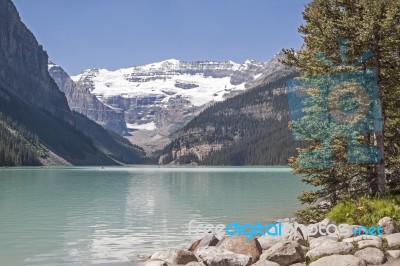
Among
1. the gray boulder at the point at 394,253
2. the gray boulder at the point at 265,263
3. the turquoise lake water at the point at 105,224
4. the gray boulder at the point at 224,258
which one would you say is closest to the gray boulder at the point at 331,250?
the gray boulder at the point at 394,253

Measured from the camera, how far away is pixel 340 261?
55.1 feet

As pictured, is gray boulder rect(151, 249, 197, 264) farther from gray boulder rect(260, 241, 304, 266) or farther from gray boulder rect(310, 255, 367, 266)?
gray boulder rect(310, 255, 367, 266)

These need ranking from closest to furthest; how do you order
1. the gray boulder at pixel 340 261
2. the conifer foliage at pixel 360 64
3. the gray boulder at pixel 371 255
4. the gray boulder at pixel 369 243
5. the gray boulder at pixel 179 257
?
the gray boulder at pixel 340 261
the gray boulder at pixel 371 255
the gray boulder at pixel 369 243
the gray boulder at pixel 179 257
the conifer foliage at pixel 360 64

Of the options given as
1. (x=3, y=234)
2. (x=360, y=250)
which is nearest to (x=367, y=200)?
(x=360, y=250)

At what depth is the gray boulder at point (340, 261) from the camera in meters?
16.6

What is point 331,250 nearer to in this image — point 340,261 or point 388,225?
point 340,261

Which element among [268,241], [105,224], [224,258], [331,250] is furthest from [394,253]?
[105,224]

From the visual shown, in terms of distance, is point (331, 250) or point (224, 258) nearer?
point (331, 250)

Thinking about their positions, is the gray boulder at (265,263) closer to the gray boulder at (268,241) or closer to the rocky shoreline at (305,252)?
the rocky shoreline at (305,252)

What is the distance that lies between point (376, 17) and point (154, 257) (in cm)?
1698

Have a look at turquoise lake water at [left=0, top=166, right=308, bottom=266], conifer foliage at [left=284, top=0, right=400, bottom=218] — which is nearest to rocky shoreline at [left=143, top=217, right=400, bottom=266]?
turquoise lake water at [left=0, top=166, right=308, bottom=266]

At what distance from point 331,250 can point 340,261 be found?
1393mm

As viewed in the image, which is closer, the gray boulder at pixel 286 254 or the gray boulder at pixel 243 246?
the gray boulder at pixel 286 254

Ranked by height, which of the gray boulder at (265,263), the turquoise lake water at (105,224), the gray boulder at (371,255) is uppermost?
the gray boulder at (371,255)
